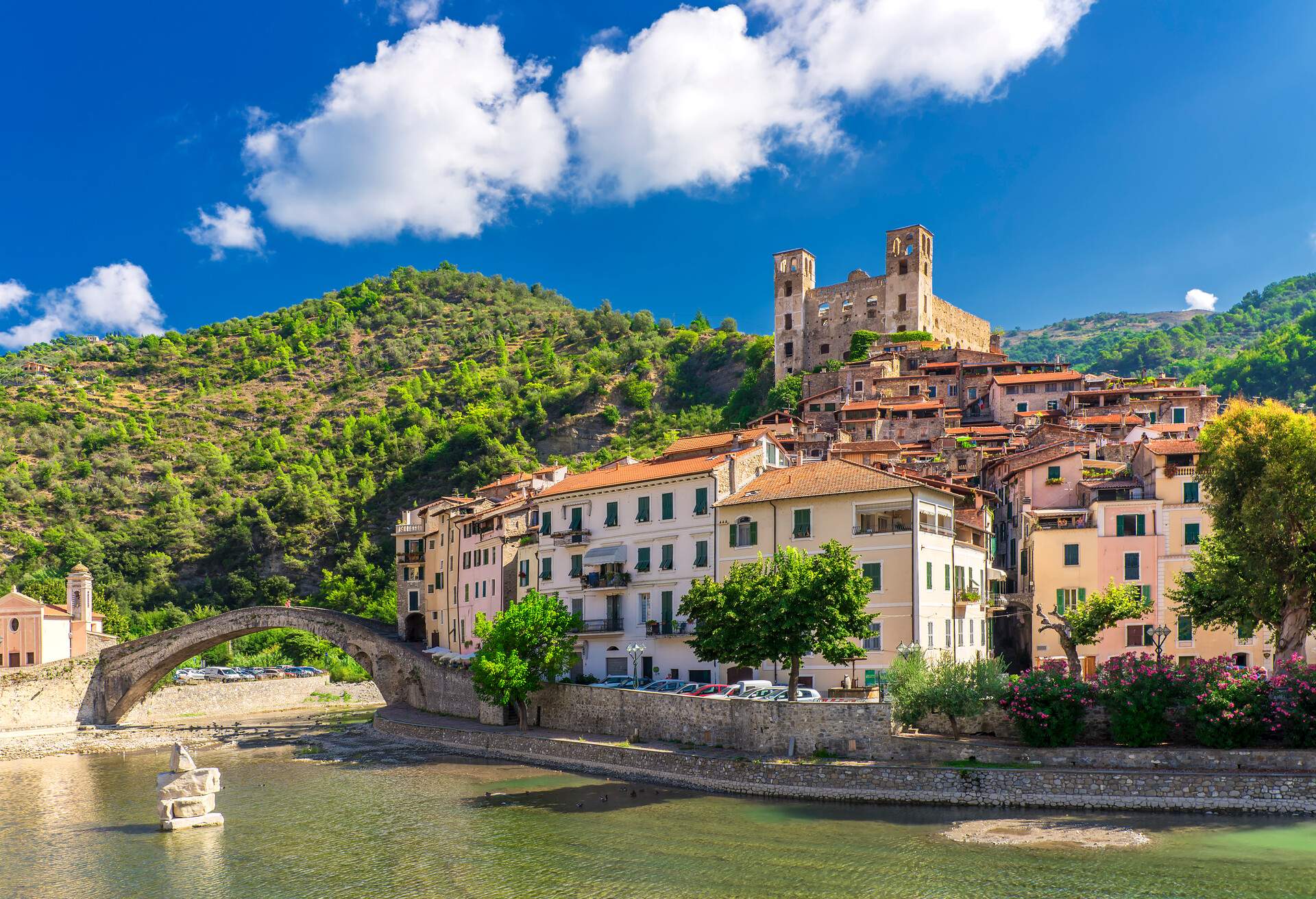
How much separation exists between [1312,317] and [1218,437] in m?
140

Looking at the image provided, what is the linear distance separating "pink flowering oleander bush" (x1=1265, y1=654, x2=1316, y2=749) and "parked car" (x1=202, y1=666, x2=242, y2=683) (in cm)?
6104

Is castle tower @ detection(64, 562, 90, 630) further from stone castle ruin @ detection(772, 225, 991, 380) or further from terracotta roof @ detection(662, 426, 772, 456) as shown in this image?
stone castle ruin @ detection(772, 225, 991, 380)

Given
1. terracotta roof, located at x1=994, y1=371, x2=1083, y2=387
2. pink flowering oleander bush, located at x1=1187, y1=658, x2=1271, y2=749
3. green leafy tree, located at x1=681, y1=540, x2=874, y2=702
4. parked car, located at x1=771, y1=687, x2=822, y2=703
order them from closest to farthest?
pink flowering oleander bush, located at x1=1187, y1=658, x2=1271, y2=749
green leafy tree, located at x1=681, y1=540, x2=874, y2=702
parked car, located at x1=771, y1=687, x2=822, y2=703
terracotta roof, located at x1=994, y1=371, x2=1083, y2=387

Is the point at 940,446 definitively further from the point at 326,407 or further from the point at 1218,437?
the point at 326,407

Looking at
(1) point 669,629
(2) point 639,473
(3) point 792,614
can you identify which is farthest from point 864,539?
(2) point 639,473

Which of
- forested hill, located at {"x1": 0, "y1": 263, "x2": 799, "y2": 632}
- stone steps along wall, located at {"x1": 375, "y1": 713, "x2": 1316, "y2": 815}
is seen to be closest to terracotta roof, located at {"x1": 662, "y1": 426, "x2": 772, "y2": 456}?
stone steps along wall, located at {"x1": 375, "y1": 713, "x2": 1316, "y2": 815}

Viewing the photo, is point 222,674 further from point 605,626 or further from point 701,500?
point 701,500

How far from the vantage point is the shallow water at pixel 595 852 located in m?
24.5

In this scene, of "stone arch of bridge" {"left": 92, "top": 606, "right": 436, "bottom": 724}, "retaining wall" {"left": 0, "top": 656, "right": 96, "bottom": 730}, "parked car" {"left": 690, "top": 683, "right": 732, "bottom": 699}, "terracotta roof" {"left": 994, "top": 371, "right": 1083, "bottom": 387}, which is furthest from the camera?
"terracotta roof" {"left": 994, "top": 371, "right": 1083, "bottom": 387}

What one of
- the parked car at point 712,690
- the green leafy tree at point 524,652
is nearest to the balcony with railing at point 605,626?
→ the green leafy tree at point 524,652

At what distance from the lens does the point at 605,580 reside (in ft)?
154

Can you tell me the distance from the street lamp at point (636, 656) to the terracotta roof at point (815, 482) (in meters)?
6.68

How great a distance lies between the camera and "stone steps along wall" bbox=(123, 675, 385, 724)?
223ft

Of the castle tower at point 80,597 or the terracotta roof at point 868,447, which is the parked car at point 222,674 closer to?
the castle tower at point 80,597
